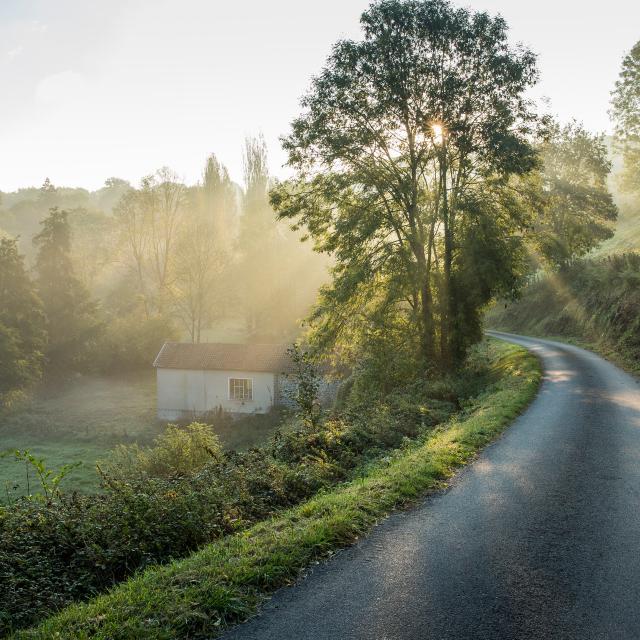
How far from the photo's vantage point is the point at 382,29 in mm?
20578

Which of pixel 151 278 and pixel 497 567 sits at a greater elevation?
pixel 151 278

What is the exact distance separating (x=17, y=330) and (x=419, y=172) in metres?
31.0

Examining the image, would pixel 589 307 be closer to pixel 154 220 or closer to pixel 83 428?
pixel 83 428

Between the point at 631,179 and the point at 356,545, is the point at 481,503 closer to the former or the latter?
the point at 356,545

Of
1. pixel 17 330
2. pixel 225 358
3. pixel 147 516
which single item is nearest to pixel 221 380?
pixel 225 358

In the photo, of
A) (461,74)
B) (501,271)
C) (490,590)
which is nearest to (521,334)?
(501,271)

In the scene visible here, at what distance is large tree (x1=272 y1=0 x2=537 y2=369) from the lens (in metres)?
20.7

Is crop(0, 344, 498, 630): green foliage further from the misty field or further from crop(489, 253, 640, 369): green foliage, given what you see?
crop(489, 253, 640, 369): green foliage

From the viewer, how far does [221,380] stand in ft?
119

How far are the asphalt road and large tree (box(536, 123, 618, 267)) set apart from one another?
71.4 ft

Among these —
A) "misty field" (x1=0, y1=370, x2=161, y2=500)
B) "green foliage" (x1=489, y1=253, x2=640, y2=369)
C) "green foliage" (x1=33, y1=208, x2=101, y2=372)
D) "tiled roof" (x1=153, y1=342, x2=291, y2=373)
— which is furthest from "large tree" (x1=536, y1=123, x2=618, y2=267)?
"green foliage" (x1=33, y1=208, x2=101, y2=372)

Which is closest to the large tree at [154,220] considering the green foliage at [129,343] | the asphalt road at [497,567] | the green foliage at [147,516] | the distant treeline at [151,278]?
the distant treeline at [151,278]

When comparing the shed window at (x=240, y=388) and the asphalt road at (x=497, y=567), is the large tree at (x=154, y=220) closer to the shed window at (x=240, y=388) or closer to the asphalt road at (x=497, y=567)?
the shed window at (x=240, y=388)

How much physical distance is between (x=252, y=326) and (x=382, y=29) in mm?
43929
